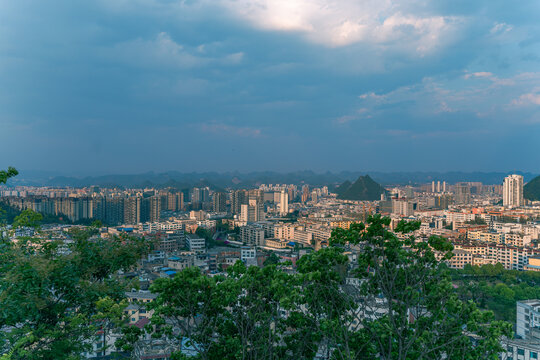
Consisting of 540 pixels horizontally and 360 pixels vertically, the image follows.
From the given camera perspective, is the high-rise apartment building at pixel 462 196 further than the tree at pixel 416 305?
Yes

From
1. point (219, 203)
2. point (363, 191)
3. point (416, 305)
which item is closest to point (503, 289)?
point (416, 305)

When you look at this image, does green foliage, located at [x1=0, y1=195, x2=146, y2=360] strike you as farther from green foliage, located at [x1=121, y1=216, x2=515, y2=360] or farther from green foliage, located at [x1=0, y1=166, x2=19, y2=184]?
green foliage, located at [x1=121, y1=216, x2=515, y2=360]

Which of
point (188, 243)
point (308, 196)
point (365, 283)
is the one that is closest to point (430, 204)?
point (308, 196)

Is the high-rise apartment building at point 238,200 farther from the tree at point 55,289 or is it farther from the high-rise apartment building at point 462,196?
the tree at point 55,289

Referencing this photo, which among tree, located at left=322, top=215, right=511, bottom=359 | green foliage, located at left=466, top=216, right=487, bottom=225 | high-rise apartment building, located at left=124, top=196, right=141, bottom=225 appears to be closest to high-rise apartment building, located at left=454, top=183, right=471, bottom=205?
green foliage, located at left=466, top=216, right=487, bottom=225

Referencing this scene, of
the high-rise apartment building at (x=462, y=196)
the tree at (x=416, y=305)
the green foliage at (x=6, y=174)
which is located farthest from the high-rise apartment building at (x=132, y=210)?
the high-rise apartment building at (x=462, y=196)

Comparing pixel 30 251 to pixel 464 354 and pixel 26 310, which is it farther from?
pixel 464 354

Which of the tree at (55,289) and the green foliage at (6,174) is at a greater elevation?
the green foliage at (6,174)
